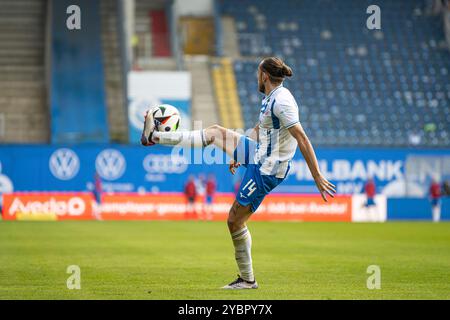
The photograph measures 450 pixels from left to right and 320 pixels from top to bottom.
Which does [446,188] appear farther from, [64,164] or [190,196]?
[64,164]

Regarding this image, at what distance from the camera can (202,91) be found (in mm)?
43312

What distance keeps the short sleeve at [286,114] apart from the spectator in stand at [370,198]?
27676 mm

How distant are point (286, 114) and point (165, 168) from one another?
93.5 ft

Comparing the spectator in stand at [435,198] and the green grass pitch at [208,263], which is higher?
the spectator in stand at [435,198]

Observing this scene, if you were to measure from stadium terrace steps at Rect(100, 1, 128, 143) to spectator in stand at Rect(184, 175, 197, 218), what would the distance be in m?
5.49

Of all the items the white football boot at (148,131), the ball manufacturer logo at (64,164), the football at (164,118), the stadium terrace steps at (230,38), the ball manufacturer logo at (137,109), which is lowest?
the white football boot at (148,131)

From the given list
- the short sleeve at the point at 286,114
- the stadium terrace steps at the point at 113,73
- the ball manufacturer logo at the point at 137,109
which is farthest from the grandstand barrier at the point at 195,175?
the short sleeve at the point at 286,114

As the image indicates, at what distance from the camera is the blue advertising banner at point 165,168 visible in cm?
3694

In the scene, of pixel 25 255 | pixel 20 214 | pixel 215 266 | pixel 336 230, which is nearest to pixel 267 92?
pixel 215 266

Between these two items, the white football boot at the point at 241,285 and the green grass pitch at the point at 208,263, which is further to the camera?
the white football boot at the point at 241,285

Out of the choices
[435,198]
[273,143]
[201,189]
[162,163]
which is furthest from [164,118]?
[435,198]

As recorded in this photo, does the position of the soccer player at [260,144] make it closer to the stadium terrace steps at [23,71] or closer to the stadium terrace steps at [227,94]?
the stadium terrace steps at [227,94]

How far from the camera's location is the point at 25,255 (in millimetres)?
16375
